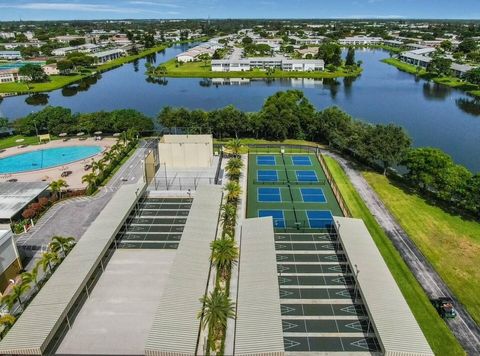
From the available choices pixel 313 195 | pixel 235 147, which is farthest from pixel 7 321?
pixel 235 147

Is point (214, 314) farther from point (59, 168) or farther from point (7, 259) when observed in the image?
point (59, 168)

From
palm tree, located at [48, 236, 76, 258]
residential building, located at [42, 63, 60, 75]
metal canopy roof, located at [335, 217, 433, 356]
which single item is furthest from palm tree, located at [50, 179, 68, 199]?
residential building, located at [42, 63, 60, 75]

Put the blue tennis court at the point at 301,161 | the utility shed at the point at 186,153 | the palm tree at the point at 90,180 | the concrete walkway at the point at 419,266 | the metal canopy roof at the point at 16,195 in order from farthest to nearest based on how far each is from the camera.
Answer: the blue tennis court at the point at 301,161 < the utility shed at the point at 186,153 < the palm tree at the point at 90,180 < the metal canopy roof at the point at 16,195 < the concrete walkway at the point at 419,266

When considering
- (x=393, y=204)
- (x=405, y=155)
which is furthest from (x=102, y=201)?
(x=405, y=155)

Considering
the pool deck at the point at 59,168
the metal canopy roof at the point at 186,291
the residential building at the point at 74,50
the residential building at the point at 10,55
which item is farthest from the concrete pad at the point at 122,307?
the residential building at the point at 10,55

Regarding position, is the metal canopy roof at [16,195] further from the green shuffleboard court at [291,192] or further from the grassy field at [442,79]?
the grassy field at [442,79]

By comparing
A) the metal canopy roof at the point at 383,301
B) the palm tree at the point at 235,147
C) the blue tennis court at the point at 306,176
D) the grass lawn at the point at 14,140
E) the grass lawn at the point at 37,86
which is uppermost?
the metal canopy roof at the point at 383,301

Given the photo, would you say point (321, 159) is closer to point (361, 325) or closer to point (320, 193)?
point (320, 193)
